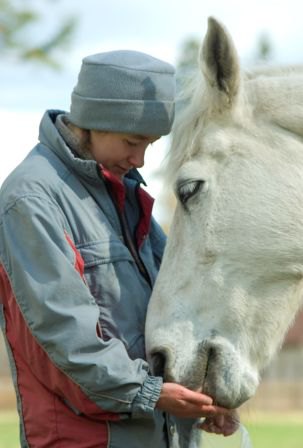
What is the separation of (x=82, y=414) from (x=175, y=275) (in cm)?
58

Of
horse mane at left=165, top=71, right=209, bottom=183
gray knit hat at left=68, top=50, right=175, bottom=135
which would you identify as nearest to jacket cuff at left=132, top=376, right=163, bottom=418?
horse mane at left=165, top=71, right=209, bottom=183

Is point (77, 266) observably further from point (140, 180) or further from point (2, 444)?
point (2, 444)

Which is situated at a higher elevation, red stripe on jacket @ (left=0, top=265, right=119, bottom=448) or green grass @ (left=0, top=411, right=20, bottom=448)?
red stripe on jacket @ (left=0, top=265, right=119, bottom=448)

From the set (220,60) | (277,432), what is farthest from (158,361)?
(277,432)

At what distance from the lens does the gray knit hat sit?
3330 millimetres

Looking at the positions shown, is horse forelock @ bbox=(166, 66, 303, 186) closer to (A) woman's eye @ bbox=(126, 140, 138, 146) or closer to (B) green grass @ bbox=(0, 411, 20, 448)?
(A) woman's eye @ bbox=(126, 140, 138, 146)

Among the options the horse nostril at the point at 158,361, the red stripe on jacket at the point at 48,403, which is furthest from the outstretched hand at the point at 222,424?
the red stripe on jacket at the point at 48,403

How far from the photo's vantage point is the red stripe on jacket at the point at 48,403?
3.12 metres

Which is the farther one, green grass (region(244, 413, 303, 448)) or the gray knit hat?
green grass (region(244, 413, 303, 448))

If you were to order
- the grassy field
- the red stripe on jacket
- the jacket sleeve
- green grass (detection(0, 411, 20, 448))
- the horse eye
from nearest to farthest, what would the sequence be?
the jacket sleeve → the red stripe on jacket → the horse eye → green grass (detection(0, 411, 20, 448)) → the grassy field

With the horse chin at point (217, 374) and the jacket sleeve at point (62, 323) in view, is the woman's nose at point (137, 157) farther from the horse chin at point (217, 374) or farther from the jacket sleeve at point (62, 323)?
the horse chin at point (217, 374)

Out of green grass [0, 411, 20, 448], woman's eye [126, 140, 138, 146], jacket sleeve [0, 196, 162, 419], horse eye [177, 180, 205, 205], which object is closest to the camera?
jacket sleeve [0, 196, 162, 419]

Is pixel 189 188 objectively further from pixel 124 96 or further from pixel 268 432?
pixel 268 432

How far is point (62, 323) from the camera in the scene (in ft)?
9.91
